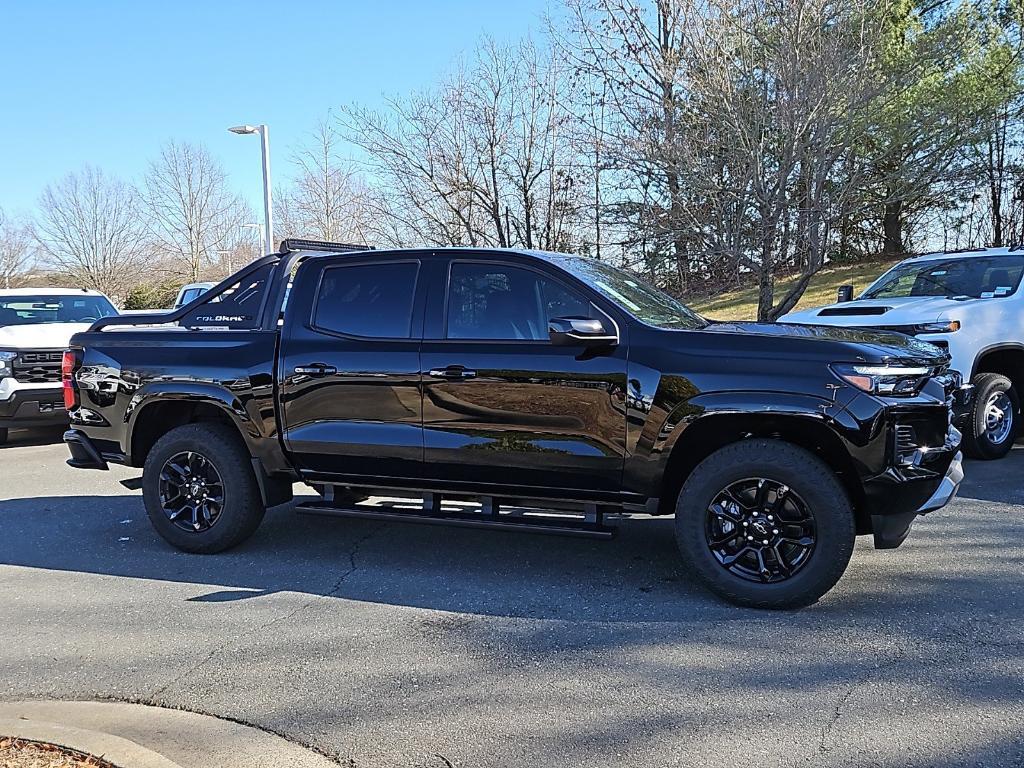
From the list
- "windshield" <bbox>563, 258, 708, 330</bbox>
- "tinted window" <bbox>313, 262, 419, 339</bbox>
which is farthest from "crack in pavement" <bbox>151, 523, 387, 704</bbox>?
"windshield" <bbox>563, 258, 708, 330</bbox>

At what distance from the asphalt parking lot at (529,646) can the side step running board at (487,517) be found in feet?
1.18

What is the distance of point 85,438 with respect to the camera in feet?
19.6

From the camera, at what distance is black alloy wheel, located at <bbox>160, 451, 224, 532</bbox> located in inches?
223

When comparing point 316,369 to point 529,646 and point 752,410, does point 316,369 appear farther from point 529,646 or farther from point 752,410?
point 752,410

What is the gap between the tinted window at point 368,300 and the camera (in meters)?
5.28

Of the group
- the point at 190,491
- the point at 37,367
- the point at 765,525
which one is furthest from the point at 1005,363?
the point at 37,367

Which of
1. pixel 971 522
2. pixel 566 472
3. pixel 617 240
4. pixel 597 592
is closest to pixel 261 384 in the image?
pixel 566 472

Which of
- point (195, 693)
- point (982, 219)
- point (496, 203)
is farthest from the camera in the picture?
point (982, 219)

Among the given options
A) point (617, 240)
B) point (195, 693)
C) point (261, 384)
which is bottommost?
point (195, 693)

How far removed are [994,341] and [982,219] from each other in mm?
17605

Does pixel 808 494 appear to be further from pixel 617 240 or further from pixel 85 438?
pixel 617 240

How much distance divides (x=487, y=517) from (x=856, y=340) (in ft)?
7.37

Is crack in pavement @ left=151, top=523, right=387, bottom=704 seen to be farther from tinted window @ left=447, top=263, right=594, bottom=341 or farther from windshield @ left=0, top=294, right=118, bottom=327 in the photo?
windshield @ left=0, top=294, right=118, bottom=327

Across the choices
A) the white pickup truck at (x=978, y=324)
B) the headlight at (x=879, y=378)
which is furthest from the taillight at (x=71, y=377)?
the white pickup truck at (x=978, y=324)
